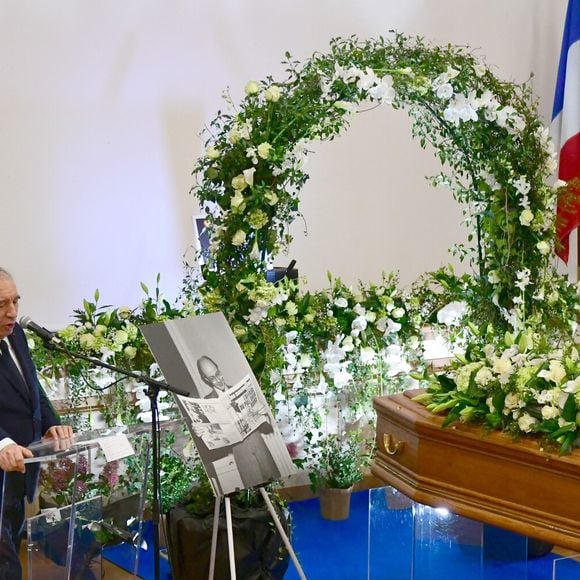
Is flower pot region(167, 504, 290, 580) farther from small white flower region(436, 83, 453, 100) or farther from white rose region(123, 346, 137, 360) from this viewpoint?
small white flower region(436, 83, 453, 100)

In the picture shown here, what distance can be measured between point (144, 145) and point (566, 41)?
3086mm

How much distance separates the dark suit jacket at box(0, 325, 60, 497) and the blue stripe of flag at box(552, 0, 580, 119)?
4280 millimetres

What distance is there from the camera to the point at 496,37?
6445mm

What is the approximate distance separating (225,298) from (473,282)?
1.58 m

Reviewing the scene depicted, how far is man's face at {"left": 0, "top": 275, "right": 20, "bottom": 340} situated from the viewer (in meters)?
3.32

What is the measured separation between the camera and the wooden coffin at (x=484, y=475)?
2.66 meters

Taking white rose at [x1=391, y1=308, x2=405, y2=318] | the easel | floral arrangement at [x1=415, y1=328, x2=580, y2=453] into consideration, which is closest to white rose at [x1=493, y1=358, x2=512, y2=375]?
floral arrangement at [x1=415, y1=328, x2=580, y2=453]

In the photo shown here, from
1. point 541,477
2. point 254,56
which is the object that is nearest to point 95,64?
point 254,56

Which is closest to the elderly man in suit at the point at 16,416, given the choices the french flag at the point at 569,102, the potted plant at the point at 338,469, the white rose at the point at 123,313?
the white rose at the point at 123,313

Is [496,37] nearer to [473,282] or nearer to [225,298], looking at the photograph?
[473,282]

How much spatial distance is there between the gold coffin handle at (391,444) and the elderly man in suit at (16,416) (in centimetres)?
118

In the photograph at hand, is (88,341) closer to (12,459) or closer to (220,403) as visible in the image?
(220,403)

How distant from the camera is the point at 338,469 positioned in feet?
16.5

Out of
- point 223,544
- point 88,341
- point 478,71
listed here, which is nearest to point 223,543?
point 223,544
